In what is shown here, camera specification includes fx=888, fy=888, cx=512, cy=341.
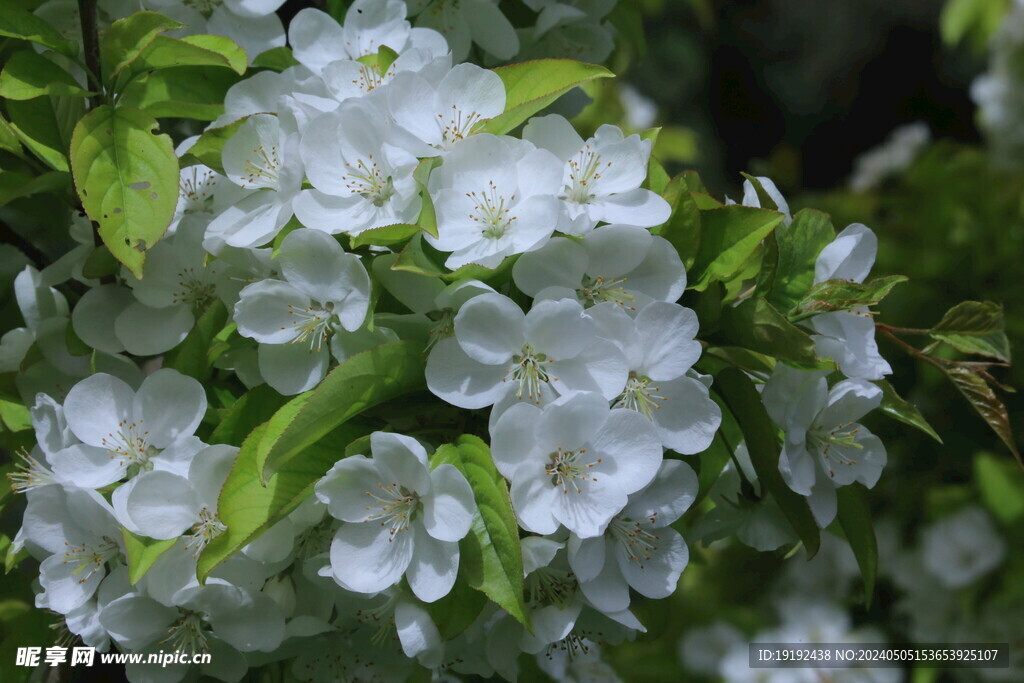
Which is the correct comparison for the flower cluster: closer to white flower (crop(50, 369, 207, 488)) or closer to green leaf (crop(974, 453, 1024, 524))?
white flower (crop(50, 369, 207, 488))

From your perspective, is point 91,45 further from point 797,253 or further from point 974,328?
point 974,328

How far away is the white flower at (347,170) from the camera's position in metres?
0.82

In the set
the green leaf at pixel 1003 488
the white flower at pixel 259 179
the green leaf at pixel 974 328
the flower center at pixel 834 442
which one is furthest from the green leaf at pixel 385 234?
the green leaf at pixel 1003 488

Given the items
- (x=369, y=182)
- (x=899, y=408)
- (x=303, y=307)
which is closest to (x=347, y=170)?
(x=369, y=182)

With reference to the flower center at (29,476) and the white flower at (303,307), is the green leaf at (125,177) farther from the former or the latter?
the flower center at (29,476)

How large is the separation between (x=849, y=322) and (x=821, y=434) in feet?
0.38

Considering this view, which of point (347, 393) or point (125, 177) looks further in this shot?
point (125, 177)

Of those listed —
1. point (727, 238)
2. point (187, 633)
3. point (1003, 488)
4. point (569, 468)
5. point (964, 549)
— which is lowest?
point (964, 549)

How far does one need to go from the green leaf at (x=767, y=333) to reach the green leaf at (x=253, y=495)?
0.39 metres

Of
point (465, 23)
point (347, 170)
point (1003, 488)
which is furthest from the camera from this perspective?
point (1003, 488)

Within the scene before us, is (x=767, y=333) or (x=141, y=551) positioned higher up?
(x=767, y=333)

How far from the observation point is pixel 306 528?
2.73ft

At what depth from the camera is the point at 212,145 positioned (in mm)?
901

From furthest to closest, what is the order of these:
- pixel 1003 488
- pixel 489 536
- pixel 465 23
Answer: pixel 1003 488 < pixel 465 23 < pixel 489 536
